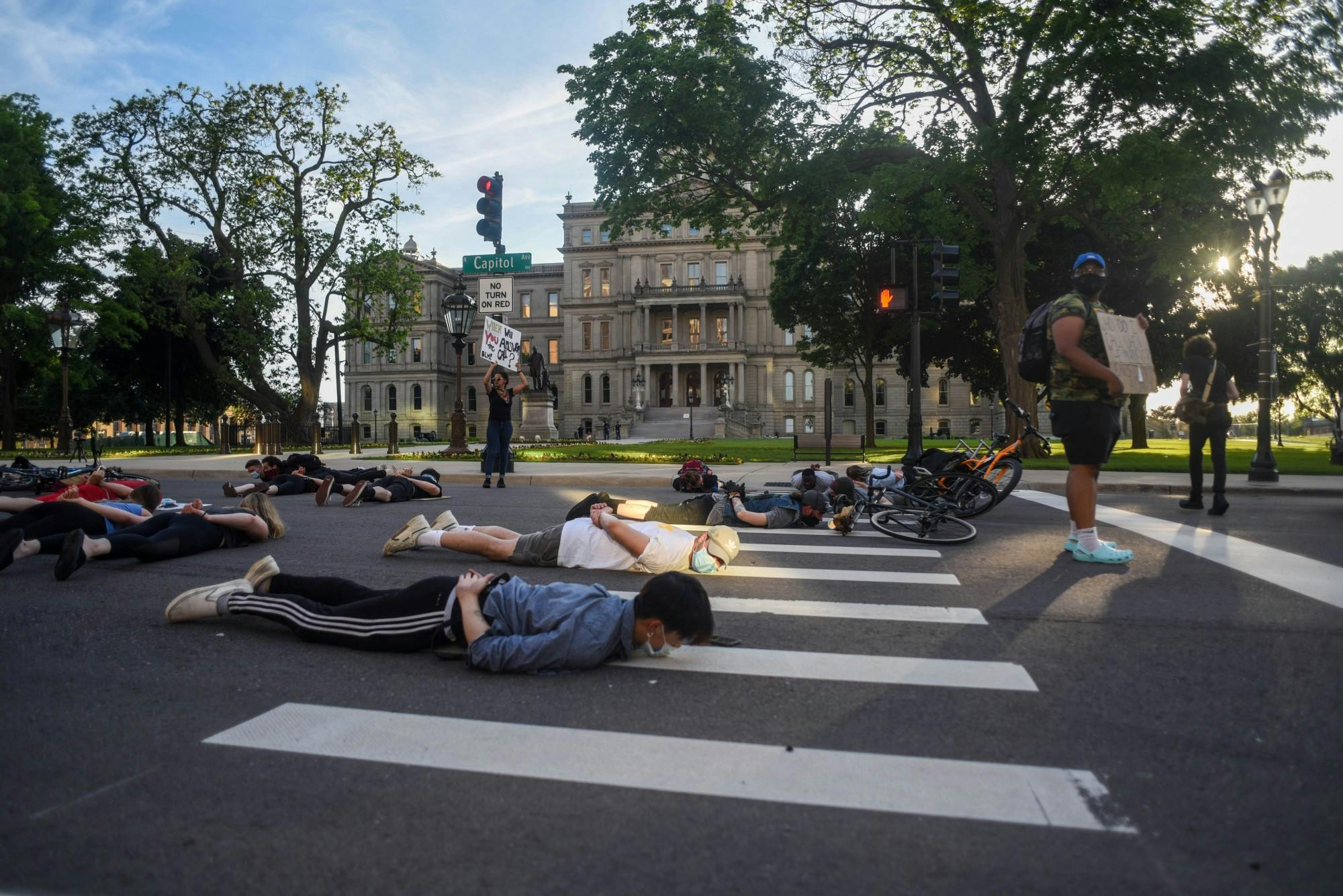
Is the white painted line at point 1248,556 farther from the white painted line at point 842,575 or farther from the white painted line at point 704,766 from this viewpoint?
the white painted line at point 704,766

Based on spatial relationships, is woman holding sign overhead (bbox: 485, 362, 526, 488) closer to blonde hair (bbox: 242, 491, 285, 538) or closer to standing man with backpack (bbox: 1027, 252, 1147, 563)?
blonde hair (bbox: 242, 491, 285, 538)

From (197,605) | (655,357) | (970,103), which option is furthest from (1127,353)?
(655,357)

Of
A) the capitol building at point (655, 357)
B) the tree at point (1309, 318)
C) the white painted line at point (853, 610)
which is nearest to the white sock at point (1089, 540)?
the white painted line at point (853, 610)

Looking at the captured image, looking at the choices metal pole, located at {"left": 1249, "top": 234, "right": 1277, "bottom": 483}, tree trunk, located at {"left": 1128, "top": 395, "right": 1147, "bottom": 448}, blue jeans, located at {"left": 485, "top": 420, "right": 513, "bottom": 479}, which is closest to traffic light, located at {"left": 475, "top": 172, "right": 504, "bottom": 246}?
blue jeans, located at {"left": 485, "top": 420, "right": 513, "bottom": 479}

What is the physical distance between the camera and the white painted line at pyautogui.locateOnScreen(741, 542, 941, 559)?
707cm

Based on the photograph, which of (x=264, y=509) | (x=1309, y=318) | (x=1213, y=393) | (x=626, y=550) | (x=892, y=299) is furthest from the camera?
(x=1309, y=318)

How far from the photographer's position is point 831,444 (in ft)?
75.6

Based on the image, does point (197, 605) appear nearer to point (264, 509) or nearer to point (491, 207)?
point (264, 509)

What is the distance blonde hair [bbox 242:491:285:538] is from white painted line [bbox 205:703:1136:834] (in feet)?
15.5

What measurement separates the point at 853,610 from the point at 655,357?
74784 millimetres

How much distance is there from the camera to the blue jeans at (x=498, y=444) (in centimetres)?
1370

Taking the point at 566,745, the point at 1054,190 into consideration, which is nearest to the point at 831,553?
the point at 566,745

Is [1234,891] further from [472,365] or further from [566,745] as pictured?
[472,365]

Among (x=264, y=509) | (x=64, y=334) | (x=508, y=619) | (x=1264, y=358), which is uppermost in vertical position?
(x=64, y=334)
